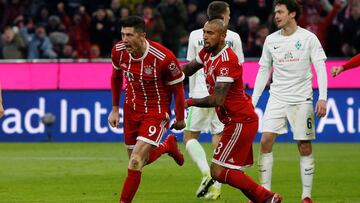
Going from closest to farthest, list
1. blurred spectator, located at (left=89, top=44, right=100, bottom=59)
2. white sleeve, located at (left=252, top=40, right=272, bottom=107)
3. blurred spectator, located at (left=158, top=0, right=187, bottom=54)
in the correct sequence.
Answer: white sleeve, located at (left=252, top=40, right=272, bottom=107) → blurred spectator, located at (left=158, top=0, right=187, bottom=54) → blurred spectator, located at (left=89, top=44, right=100, bottom=59)

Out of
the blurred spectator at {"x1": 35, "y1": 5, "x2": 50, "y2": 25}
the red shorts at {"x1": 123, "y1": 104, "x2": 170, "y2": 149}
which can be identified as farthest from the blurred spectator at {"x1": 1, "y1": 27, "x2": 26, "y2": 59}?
the red shorts at {"x1": 123, "y1": 104, "x2": 170, "y2": 149}

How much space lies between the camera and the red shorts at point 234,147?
1109 centimetres

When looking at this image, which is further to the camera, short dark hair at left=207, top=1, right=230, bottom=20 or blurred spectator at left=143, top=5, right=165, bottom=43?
blurred spectator at left=143, top=5, right=165, bottom=43

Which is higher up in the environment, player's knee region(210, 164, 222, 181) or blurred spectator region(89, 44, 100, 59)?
player's knee region(210, 164, 222, 181)

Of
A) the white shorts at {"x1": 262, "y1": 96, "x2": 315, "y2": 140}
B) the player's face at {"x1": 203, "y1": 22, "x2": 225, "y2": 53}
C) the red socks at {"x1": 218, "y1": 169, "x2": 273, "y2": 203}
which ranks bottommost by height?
the red socks at {"x1": 218, "y1": 169, "x2": 273, "y2": 203}

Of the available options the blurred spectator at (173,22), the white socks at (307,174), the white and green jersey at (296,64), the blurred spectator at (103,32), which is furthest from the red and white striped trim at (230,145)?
the blurred spectator at (103,32)

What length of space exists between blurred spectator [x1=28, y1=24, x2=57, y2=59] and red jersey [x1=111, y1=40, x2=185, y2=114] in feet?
45.0

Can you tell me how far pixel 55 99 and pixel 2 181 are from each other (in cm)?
708

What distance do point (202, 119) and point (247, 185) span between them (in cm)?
Result: 331

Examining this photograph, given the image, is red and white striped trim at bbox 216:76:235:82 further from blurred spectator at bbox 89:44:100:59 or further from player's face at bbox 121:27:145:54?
blurred spectator at bbox 89:44:100:59

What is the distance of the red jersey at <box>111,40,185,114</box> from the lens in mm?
11578

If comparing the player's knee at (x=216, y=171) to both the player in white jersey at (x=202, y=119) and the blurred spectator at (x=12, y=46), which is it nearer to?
the player in white jersey at (x=202, y=119)

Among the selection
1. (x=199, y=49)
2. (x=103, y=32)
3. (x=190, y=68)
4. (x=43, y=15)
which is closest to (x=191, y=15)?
(x=103, y=32)

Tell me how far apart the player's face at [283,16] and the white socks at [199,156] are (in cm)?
214
